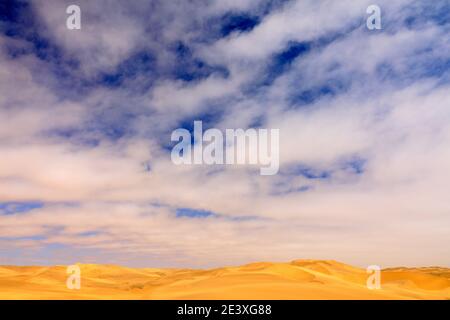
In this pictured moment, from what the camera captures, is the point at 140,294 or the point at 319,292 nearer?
the point at 319,292

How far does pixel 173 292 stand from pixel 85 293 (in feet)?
8.85

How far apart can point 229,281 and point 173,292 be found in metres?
2.59

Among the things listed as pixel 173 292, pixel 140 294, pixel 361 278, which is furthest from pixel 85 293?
pixel 361 278
